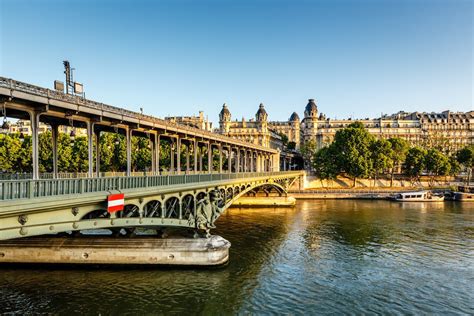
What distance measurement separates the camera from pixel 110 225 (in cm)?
2397

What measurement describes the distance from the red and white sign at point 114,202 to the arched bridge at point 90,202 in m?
0.31

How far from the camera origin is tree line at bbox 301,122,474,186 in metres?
112

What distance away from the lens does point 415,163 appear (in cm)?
11769

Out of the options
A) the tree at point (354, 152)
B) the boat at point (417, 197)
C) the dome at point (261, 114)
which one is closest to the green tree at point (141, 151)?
the tree at point (354, 152)

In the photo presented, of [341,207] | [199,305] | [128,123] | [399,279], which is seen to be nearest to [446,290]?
[399,279]

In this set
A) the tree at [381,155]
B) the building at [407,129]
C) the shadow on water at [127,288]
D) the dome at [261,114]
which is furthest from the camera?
the dome at [261,114]

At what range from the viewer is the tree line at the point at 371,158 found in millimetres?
111762

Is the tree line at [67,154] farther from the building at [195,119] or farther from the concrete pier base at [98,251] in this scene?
the building at [195,119]

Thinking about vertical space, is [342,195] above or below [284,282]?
above

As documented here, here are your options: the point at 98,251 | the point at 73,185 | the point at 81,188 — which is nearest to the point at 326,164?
the point at 98,251

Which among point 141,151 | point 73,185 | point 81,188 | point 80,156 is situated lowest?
point 81,188

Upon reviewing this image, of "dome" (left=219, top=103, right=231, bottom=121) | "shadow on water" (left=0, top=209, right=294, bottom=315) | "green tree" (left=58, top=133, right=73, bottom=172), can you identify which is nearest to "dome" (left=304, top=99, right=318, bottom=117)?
"dome" (left=219, top=103, right=231, bottom=121)

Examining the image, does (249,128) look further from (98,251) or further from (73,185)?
(73,185)

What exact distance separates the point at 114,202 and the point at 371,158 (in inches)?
4049
